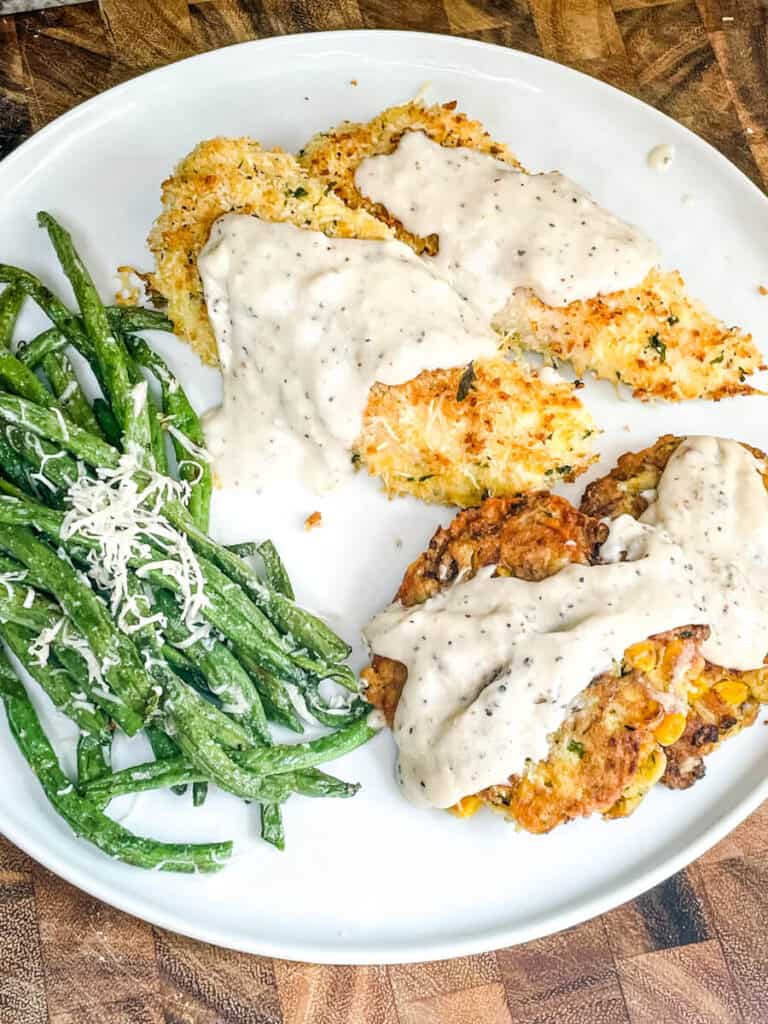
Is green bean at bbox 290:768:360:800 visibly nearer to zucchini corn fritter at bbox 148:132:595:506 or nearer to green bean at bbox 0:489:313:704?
green bean at bbox 0:489:313:704

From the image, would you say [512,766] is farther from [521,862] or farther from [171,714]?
[171,714]

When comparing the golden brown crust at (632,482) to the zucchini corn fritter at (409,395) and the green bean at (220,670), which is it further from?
the green bean at (220,670)

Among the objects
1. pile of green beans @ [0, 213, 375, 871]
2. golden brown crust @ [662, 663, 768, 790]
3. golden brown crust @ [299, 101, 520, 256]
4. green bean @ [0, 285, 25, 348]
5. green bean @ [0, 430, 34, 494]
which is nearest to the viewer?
pile of green beans @ [0, 213, 375, 871]

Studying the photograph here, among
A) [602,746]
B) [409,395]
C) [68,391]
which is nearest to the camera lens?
[602,746]

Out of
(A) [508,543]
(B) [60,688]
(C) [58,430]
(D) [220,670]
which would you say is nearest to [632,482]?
(A) [508,543]

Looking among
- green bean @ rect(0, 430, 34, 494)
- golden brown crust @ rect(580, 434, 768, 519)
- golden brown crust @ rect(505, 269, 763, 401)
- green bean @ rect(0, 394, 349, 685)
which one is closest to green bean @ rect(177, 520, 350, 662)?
green bean @ rect(0, 394, 349, 685)

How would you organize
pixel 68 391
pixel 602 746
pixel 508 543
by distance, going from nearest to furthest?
pixel 602 746, pixel 508 543, pixel 68 391

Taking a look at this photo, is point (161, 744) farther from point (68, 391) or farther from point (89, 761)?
point (68, 391)
